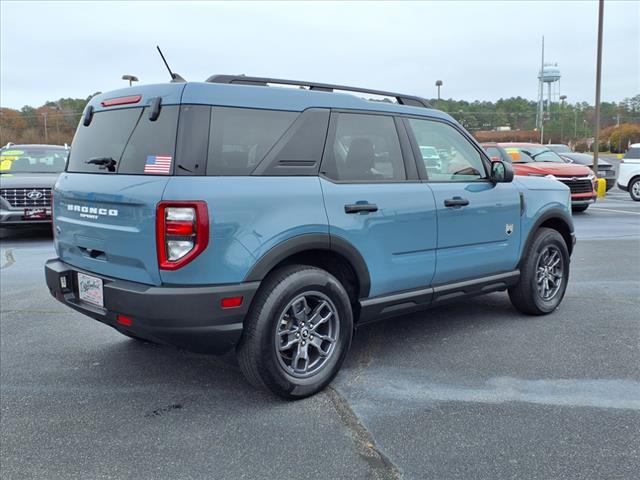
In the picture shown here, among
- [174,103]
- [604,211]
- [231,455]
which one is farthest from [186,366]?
[604,211]

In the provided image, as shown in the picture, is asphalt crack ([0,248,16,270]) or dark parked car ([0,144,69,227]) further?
dark parked car ([0,144,69,227])

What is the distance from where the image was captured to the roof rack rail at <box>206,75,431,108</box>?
11.5ft

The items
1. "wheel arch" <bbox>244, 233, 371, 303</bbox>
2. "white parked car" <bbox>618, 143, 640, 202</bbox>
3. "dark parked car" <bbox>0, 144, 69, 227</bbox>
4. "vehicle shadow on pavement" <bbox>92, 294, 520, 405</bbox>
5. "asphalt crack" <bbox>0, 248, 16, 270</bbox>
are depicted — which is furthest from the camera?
"white parked car" <bbox>618, 143, 640, 202</bbox>

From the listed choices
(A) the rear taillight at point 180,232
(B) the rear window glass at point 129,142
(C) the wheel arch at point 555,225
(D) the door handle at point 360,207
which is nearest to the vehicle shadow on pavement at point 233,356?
(C) the wheel arch at point 555,225

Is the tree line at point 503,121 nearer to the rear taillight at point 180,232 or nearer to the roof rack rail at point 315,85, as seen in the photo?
the roof rack rail at point 315,85

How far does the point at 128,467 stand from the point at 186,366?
1369 mm

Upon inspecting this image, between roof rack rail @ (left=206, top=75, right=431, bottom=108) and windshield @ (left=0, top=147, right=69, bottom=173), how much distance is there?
8.16m

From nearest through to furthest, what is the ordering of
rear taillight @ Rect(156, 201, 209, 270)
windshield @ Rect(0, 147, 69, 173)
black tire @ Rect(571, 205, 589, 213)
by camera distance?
1. rear taillight @ Rect(156, 201, 209, 270)
2. windshield @ Rect(0, 147, 69, 173)
3. black tire @ Rect(571, 205, 589, 213)

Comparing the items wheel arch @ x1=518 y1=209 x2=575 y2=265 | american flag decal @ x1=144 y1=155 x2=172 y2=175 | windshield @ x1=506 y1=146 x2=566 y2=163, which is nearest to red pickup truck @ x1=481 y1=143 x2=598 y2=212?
windshield @ x1=506 y1=146 x2=566 y2=163

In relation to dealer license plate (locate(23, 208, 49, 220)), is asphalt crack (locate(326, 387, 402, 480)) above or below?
below

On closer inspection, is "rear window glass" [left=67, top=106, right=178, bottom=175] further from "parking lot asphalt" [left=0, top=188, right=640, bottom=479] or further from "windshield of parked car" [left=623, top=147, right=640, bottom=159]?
"windshield of parked car" [left=623, top=147, right=640, bottom=159]

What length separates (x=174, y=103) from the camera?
10.5 ft

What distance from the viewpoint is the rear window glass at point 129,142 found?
318 centimetres

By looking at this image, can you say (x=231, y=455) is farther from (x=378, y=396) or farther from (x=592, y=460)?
(x=592, y=460)
